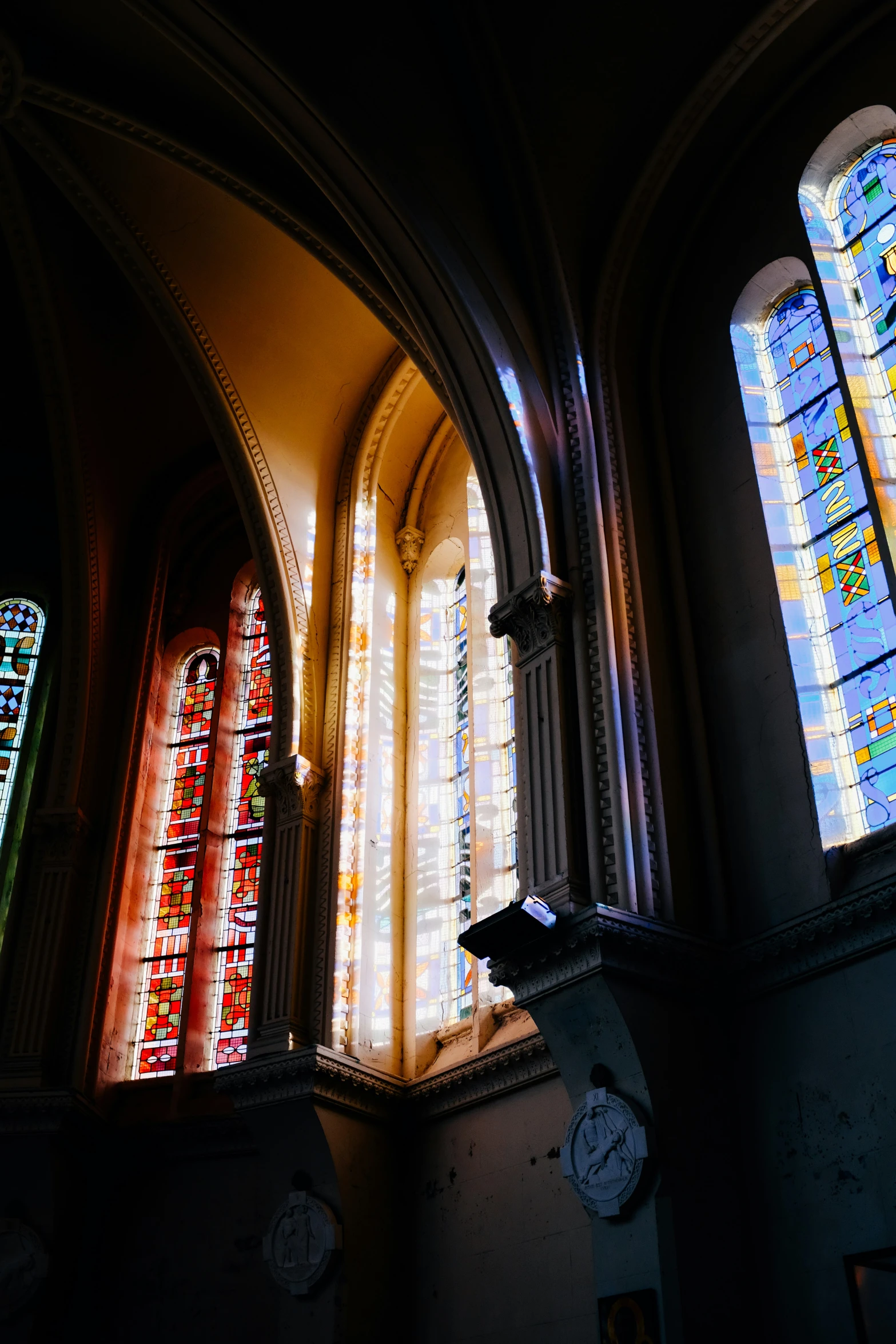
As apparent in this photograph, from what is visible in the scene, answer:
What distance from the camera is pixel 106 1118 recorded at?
10.9 m

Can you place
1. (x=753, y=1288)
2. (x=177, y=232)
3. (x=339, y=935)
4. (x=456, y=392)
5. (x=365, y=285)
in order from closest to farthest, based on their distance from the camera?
(x=753, y=1288) → (x=456, y=392) → (x=339, y=935) → (x=365, y=285) → (x=177, y=232)

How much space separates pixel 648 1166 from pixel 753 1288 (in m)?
0.82

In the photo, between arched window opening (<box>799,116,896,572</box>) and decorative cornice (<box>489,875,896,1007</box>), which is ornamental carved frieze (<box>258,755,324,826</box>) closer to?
decorative cornice (<box>489,875,896,1007</box>)

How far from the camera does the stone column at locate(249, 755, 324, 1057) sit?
9.77m

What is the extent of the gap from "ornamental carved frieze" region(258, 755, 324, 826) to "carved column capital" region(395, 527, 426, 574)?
8.59ft

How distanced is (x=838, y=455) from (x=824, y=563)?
767 millimetres

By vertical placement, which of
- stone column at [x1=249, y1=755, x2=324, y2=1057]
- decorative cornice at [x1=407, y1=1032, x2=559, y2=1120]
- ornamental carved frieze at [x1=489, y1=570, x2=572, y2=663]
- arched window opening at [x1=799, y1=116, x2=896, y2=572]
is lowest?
decorative cornice at [x1=407, y1=1032, x2=559, y2=1120]

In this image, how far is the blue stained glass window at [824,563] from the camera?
24.8 feet

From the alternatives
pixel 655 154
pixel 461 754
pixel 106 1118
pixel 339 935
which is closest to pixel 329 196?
pixel 655 154

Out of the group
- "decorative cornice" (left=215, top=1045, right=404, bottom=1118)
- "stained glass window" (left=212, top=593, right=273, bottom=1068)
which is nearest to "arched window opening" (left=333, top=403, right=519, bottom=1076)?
"decorative cornice" (left=215, top=1045, right=404, bottom=1118)

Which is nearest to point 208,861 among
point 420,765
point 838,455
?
point 420,765

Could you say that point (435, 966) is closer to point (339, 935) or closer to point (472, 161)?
point (339, 935)

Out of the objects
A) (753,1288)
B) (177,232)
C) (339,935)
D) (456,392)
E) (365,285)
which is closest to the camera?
(753,1288)

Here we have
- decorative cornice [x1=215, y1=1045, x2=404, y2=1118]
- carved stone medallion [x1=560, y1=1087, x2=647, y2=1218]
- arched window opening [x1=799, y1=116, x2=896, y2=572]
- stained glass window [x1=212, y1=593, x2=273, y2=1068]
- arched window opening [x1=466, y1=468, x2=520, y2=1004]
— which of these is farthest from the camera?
stained glass window [x1=212, y1=593, x2=273, y2=1068]
